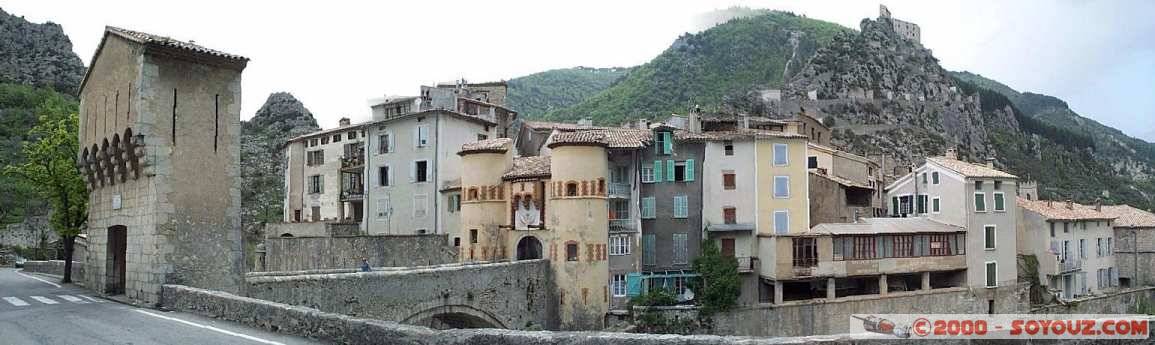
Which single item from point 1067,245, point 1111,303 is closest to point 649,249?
point 1067,245

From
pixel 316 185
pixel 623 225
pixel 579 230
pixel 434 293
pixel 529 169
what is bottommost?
pixel 434 293

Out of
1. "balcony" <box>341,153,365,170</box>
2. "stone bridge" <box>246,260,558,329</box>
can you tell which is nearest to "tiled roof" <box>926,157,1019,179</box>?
"stone bridge" <box>246,260,558,329</box>

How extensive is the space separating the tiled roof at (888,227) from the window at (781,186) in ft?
8.51

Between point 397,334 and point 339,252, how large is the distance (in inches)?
1138

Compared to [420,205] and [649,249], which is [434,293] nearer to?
[649,249]

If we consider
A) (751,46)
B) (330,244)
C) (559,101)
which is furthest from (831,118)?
(330,244)

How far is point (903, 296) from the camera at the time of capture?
1683 inches

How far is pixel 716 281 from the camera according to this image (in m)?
39.8

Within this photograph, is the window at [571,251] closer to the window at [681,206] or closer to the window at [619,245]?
the window at [619,245]

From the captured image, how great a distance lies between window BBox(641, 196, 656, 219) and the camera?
140 ft

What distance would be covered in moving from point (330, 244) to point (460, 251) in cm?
759

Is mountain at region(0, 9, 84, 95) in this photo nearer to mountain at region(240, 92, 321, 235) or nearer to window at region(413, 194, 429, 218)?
mountain at region(240, 92, 321, 235)

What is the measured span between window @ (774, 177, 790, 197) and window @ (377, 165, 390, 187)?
2598 centimetres

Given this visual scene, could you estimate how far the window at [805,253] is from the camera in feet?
134
